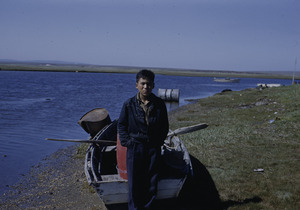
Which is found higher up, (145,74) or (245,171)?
(145,74)

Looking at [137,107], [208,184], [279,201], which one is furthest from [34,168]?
[279,201]

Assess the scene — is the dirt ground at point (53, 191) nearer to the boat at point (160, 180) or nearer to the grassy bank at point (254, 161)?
the boat at point (160, 180)

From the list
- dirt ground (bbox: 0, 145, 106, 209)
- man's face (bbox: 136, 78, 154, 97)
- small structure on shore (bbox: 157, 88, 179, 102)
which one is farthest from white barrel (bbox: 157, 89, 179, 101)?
man's face (bbox: 136, 78, 154, 97)

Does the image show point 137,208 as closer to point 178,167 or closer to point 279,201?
point 178,167

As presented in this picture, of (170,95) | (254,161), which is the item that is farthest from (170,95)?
(254,161)

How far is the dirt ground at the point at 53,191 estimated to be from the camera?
289 inches

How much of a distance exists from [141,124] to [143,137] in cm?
23

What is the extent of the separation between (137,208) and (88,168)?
1.87 m

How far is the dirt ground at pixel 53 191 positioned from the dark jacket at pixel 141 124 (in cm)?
297

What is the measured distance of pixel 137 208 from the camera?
4941 millimetres

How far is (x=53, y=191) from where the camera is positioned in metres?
8.20

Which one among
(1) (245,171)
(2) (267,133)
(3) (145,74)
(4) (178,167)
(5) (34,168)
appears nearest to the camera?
(3) (145,74)

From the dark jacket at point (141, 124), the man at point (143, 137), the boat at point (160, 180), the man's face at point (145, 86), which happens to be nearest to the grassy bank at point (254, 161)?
the boat at point (160, 180)

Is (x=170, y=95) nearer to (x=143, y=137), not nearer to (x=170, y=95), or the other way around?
(x=170, y=95)
